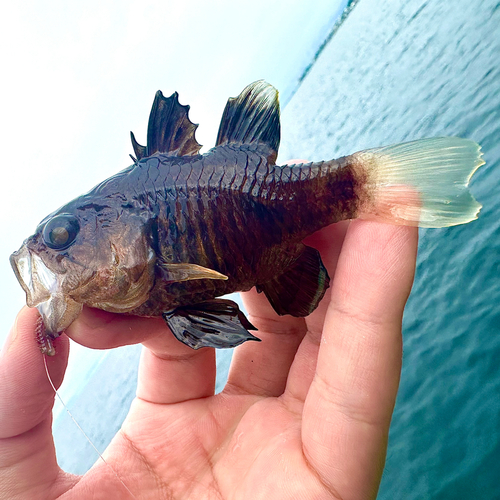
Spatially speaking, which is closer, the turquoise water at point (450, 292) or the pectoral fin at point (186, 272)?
the pectoral fin at point (186, 272)

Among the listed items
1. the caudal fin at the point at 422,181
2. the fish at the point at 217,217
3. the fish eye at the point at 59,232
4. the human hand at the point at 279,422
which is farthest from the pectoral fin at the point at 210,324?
the caudal fin at the point at 422,181

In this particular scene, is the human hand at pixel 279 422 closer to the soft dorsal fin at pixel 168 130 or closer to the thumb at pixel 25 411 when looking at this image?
the thumb at pixel 25 411

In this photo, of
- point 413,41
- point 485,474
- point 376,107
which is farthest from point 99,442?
point 413,41

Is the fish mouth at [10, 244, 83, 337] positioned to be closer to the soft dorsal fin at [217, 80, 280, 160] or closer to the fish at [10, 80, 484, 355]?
the fish at [10, 80, 484, 355]

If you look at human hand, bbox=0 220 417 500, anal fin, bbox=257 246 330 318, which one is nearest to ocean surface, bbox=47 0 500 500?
human hand, bbox=0 220 417 500

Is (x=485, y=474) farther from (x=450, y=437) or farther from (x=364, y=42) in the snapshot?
(x=364, y=42)
